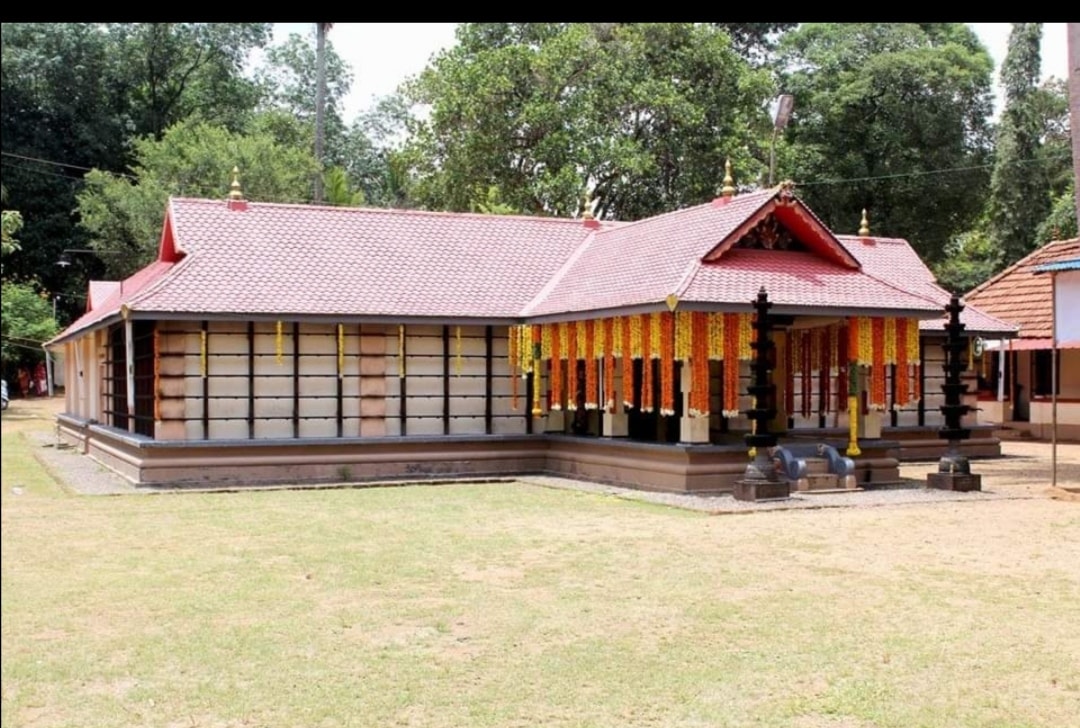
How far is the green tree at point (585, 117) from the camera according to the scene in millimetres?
28891

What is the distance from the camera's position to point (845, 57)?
3228 cm

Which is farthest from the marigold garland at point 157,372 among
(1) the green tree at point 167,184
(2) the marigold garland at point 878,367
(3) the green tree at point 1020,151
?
(3) the green tree at point 1020,151

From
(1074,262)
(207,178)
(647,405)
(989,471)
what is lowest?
(989,471)

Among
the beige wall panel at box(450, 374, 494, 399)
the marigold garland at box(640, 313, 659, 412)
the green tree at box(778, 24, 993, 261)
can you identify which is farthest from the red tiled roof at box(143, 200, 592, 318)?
the green tree at box(778, 24, 993, 261)

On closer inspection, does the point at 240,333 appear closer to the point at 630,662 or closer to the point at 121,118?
the point at 630,662

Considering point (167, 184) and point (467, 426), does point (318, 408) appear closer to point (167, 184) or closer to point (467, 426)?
point (467, 426)

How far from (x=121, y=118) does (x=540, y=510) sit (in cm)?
2362

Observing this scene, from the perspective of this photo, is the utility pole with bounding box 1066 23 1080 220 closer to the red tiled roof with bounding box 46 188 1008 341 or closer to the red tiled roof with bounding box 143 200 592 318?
the red tiled roof with bounding box 46 188 1008 341

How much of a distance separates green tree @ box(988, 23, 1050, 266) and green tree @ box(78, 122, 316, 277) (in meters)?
19.2

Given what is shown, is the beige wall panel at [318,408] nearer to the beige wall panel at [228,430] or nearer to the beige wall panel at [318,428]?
the beige wall panel at [318,428]

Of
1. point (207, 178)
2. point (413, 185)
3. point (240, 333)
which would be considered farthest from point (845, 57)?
point (240, 333)

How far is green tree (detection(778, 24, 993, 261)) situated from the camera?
3153cm

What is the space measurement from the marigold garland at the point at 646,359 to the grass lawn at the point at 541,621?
2850 mm

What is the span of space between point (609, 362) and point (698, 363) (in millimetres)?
1953
